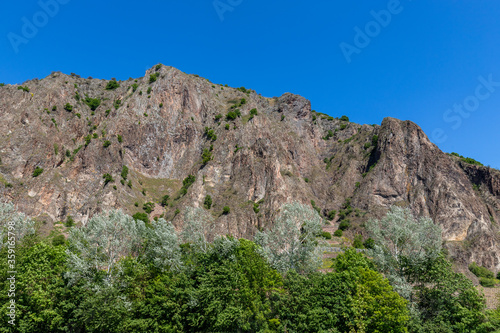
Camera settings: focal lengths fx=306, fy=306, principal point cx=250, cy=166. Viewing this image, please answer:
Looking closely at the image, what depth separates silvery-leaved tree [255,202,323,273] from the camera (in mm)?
43312

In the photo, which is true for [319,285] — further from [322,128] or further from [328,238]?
[322,128]

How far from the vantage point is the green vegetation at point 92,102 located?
132 metres

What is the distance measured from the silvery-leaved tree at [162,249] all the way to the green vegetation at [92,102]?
4277 inches

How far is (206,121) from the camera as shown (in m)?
136

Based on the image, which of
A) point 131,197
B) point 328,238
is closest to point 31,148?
point 131,197

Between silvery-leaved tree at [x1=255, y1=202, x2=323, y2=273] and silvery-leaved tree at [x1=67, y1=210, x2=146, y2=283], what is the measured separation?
18542 millimetres

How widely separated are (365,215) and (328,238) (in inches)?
921

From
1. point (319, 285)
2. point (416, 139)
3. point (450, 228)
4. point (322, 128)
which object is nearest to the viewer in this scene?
point (319, 285)

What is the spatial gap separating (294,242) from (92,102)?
404 feet

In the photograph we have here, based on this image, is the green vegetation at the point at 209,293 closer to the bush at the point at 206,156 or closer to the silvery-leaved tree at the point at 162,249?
the silvery-leaved tree at the point at 162,249

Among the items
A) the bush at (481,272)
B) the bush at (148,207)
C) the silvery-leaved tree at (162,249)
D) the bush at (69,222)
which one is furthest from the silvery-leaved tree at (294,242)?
the bush at (481,272)

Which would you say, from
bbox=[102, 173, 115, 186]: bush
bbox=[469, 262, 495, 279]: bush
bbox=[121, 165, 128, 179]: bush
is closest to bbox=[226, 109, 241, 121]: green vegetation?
bbox=[121, 165, 128, 179]: bush

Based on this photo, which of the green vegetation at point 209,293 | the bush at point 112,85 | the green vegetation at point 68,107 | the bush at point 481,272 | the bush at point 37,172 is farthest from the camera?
the bush at point 112,85

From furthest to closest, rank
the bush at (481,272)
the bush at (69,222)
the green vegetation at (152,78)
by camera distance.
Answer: the green vegetation at (152,78) < the bush at (481,272) < the bush at (69,222)
